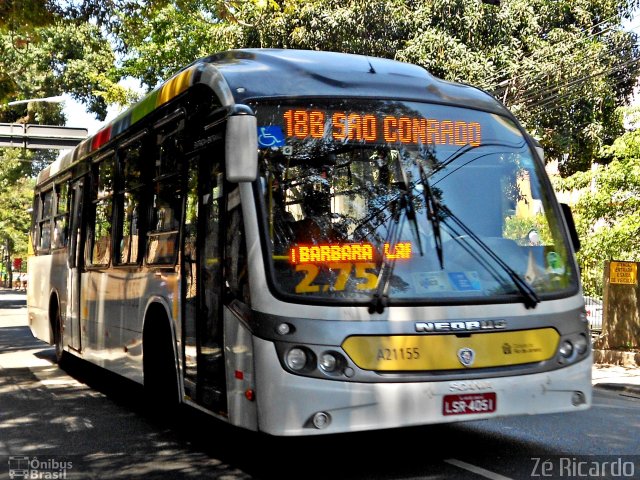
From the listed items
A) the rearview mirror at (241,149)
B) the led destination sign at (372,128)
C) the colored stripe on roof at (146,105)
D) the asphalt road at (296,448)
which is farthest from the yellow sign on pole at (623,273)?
the rearview mirror at (241,149)

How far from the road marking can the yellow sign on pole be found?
9.61m

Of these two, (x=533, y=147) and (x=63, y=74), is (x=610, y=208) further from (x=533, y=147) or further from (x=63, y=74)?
(x=63, y=74)

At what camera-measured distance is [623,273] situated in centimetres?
1584

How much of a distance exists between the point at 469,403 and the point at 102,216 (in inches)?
236

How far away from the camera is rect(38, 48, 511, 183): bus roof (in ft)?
22.5

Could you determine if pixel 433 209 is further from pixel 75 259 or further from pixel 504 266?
pixel 75 259

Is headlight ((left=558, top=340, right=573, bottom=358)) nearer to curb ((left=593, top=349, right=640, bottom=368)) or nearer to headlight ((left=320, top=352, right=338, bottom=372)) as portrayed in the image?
headlight ((left=320, top=352, right=338, bottom=372))

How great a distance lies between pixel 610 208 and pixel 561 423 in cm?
837

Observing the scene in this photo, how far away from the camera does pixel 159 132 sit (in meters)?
8.68

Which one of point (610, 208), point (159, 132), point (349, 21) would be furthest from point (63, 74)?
point (159, 132)

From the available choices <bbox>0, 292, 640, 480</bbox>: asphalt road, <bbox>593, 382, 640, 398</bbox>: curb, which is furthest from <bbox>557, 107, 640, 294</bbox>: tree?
<bbox>0, 292, 640, 480</bbox>: asphalt road

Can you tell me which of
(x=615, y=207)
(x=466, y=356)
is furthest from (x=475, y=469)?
(x=615, y=207)

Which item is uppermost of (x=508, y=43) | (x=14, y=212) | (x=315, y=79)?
(x=508, y=43)

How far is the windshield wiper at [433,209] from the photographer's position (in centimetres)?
649
